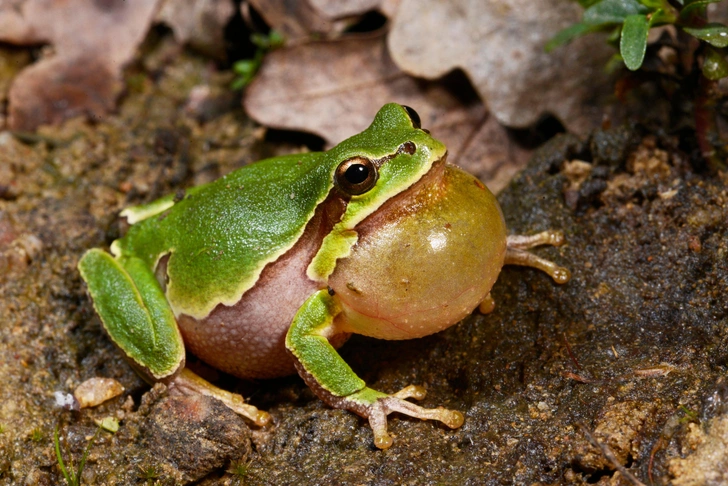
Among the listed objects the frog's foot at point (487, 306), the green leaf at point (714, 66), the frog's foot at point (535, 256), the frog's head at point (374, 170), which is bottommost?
the frog's foot at point (487, 306)

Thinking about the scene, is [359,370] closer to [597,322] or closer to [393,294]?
[393,294]

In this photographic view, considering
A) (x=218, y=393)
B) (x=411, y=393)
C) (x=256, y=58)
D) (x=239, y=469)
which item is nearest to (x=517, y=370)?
(x=411, y=393)

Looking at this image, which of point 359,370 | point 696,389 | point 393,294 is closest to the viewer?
point 696,389

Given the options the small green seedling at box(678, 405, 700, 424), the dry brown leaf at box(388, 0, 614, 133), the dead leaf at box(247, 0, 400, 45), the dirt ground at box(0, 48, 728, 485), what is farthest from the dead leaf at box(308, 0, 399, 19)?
the small green seedling at box(678, 405, 700, 424)

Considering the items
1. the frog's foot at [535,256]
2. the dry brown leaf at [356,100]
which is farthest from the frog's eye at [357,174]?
the dry brown leaf at [356,100]

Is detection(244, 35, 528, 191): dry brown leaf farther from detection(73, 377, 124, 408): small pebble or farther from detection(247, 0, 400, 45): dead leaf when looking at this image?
detection(73, 377, 124, 408): small pebble

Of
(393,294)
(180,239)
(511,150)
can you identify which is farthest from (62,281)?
(511,150)

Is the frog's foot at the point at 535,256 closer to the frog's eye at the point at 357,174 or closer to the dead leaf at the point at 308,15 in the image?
the frog's eye at the point at 357,174
